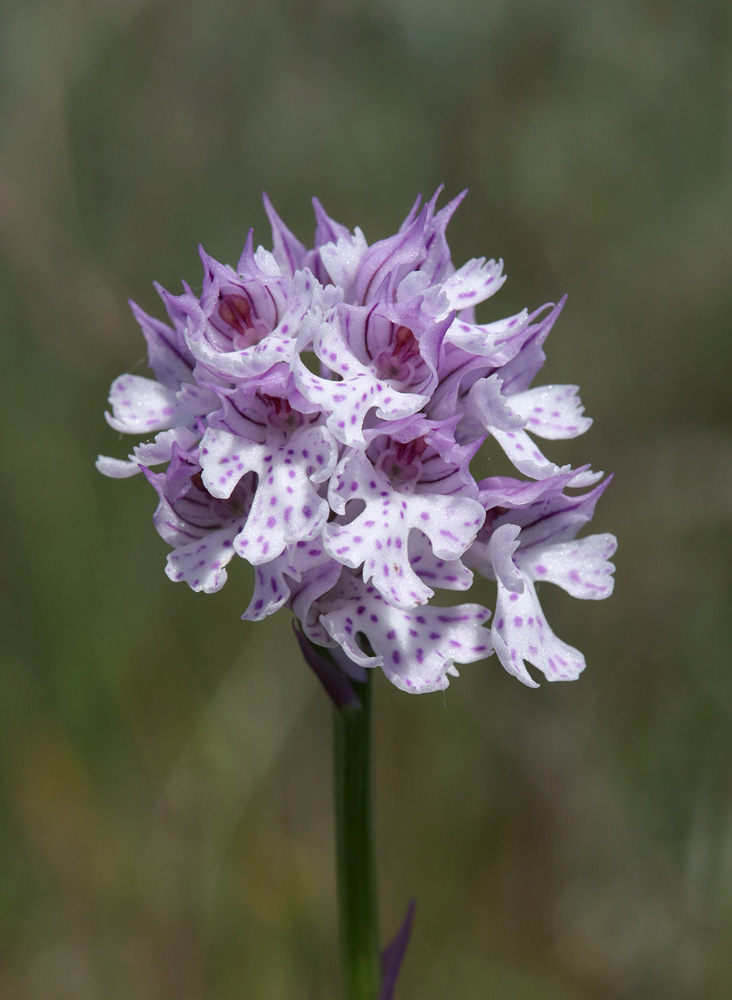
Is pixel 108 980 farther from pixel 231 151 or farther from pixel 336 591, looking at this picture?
pixel 231 151

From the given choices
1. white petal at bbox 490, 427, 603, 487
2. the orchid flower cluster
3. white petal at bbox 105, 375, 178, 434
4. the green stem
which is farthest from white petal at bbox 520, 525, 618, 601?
white petal at bbox 105, 375, 178, 434

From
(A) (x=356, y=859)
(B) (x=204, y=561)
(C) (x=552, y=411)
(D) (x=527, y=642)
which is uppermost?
(B) (x=204, y=561)

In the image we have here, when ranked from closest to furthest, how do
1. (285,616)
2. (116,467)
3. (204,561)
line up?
(204,561) → (116,467) → (285,616)

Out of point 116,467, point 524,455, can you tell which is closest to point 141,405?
point 116,467

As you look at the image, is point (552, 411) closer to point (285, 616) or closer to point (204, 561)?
point (204, 561)

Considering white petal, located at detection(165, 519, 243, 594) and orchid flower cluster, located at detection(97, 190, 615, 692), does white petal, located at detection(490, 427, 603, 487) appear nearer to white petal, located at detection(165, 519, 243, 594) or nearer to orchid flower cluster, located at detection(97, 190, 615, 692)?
orchid flower cluster, located at detection(97, 190, 615, 692)

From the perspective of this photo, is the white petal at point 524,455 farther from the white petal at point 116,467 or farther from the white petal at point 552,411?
the white petal at point 116,467

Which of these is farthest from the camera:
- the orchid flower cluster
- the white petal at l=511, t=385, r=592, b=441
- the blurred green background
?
the blurred green background
